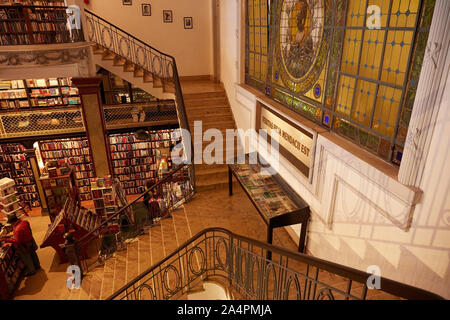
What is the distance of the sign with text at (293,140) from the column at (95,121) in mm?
3827

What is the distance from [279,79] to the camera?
5.05m

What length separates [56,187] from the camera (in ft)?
25.0

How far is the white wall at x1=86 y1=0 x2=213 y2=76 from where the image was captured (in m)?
8.88

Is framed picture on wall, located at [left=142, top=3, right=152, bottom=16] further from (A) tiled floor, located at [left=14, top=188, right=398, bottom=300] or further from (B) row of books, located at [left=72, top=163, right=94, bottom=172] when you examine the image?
(A) tiled floor, located at [left=14, top=188, right=398, bottom=300]

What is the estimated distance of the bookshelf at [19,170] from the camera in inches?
360

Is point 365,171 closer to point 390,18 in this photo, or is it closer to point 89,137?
point 390,18

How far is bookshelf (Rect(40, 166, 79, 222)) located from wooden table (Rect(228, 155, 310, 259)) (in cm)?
469

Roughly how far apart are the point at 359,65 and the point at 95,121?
5825mm

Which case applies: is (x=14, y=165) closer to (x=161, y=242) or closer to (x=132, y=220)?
(x=132, y=220)

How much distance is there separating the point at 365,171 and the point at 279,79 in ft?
8.46

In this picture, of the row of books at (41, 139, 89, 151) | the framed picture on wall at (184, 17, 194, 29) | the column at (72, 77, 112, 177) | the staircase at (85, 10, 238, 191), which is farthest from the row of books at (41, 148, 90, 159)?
the framed picture on wall at (184, 17, 194, 29)

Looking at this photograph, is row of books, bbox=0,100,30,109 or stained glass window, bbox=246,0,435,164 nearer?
stained glass window, bbox=246,0,435,164

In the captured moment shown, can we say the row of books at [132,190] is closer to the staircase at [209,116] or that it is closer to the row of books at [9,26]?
the staircase at [209,116]

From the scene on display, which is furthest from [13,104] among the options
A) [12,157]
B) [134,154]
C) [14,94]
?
[134,154]
